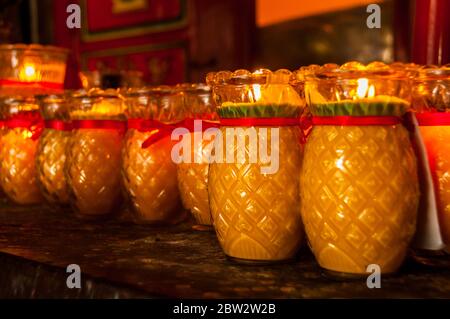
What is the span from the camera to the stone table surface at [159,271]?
29.9 inches

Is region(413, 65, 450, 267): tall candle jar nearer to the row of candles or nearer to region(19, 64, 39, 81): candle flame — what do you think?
the row of candles

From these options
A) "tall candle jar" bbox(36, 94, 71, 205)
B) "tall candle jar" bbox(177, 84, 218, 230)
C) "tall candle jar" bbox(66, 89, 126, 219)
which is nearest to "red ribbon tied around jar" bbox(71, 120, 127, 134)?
"tall candle jar" bbox(66, 89, 126, 219)

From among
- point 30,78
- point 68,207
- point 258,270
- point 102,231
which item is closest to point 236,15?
point 30,78

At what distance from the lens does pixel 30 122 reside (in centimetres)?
158

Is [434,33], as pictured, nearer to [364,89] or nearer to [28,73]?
[364,89]

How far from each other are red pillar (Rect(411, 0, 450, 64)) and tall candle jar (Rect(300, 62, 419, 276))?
0.35m

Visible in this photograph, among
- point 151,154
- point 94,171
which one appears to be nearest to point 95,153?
point 94,171

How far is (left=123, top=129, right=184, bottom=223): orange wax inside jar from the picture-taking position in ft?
4.02

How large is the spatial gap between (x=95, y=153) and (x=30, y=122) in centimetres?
37

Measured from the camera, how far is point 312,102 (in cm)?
87

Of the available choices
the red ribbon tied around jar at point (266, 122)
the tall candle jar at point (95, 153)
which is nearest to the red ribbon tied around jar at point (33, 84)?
the tall candle jar at point (95, 153)

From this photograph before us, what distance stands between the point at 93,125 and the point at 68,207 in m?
0.27

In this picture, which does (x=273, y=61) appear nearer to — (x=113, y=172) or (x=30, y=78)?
(x=30, y=78)

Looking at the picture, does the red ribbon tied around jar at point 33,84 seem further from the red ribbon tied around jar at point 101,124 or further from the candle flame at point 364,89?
the candle flame at point 364,89
